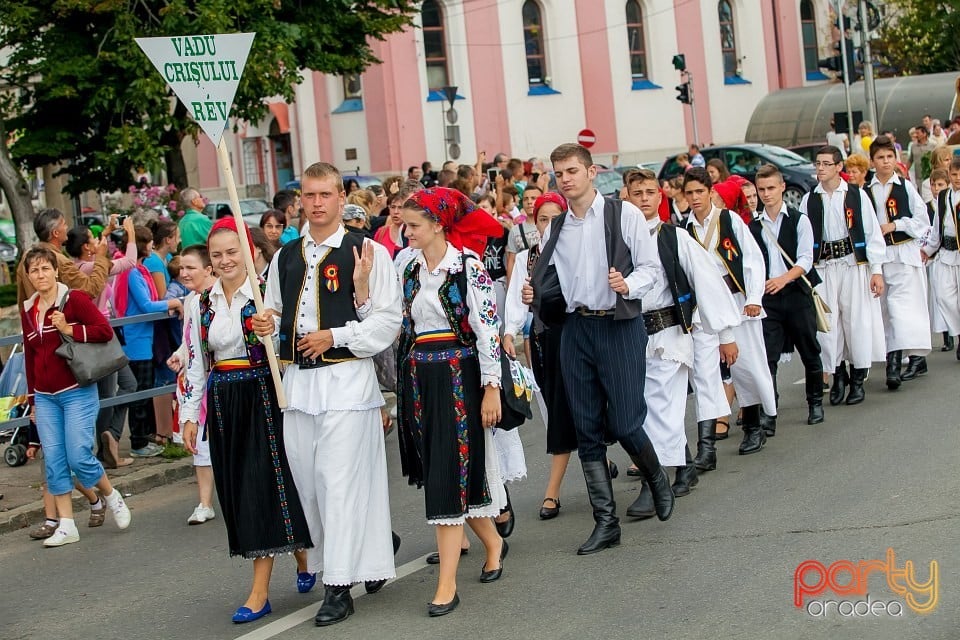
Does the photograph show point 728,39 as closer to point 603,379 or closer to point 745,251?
point 745,251

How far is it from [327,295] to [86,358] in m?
3.05

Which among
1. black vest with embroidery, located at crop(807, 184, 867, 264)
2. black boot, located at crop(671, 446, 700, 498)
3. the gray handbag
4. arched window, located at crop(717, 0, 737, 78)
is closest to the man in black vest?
black boot, located at crop(671, 446, 700, 498)

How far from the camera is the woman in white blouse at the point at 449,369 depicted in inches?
259

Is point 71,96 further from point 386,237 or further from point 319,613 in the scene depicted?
point 319,613

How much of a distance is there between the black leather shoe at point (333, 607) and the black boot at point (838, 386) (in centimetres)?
604

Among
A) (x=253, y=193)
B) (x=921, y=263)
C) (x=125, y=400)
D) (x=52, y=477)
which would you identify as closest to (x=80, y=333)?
(x=52, y=477)

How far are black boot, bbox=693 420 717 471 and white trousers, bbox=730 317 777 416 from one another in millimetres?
676

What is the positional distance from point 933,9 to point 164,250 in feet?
140

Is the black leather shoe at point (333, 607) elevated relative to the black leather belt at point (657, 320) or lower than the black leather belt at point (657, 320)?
lower

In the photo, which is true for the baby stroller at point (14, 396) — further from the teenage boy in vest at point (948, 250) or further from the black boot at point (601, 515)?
the teenage boy in vest at point (948, 250)

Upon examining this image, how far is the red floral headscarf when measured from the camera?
6.68 m

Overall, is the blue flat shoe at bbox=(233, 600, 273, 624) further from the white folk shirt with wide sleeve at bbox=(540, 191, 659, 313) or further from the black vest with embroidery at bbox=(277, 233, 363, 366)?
the white folk shirt with wide sleeve at bbox=(540, 191, 659, 313)

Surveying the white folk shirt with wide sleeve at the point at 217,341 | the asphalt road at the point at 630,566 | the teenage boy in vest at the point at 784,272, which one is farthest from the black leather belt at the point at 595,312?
the teenage boy in vest at the point at 784,272

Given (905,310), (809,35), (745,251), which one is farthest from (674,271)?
(809,35)
